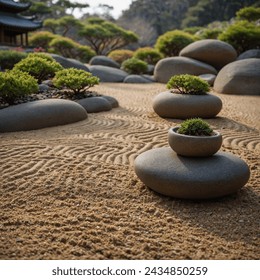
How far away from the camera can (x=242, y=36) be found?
2033 cm

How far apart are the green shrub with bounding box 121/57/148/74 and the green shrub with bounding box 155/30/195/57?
3.91 meters

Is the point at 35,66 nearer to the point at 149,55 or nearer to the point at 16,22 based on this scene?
the point at 149,55

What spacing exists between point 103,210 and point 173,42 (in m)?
20.3

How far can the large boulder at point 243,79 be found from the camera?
43.3 ft

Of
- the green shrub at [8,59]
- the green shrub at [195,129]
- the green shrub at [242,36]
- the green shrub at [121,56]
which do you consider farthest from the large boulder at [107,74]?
the green shrub at [195,129]

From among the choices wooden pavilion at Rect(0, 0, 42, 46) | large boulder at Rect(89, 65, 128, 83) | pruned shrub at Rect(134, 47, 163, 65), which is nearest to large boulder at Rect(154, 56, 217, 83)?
large boulder at Rect(89, 65, 128, 83)

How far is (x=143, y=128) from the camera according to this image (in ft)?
25.2

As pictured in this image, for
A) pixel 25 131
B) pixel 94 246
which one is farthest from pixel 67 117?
pixel 94 246

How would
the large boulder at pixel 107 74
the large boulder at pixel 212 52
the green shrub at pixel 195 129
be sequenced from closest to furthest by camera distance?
the green shrub at pixel 195 129, the large boulder at pixel 212 52, the large boulder at pixel 107 74

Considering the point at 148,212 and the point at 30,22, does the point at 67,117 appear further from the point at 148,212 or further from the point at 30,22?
the point at 30,22

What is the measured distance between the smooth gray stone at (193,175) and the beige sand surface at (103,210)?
0.18 metres

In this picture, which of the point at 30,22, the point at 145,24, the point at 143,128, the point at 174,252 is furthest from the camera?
the point at 145,24

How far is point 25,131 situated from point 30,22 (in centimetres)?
2556

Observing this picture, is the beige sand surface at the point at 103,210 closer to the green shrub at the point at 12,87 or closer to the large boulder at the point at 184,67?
the green shrub at the point at 12,87
